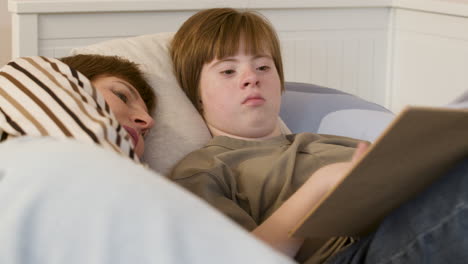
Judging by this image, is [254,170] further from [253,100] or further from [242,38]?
[242,38]

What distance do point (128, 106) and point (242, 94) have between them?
231mm

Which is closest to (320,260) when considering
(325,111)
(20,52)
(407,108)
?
(407,108)

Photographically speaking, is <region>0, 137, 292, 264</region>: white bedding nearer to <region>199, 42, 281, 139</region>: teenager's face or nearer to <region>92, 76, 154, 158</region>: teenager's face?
<region>92, 76, 154, 158</region>: teenager's face

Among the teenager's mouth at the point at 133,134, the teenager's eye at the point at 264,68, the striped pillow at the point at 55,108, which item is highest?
the striped pillow at the point at 55,108

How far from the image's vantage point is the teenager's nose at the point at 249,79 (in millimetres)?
1450

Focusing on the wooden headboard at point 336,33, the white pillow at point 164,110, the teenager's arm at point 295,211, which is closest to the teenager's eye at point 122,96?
the white pillow at point 164,110

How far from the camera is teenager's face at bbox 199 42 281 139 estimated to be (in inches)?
57.3

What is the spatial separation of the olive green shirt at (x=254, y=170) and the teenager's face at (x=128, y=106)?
0.30ft

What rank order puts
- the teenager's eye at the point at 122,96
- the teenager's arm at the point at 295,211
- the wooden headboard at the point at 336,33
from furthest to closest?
1. the wooden headboard at the point at 336,33
2. the teenager's eye at the point at 122,96
3. the teenager's arm at the point at 295,211

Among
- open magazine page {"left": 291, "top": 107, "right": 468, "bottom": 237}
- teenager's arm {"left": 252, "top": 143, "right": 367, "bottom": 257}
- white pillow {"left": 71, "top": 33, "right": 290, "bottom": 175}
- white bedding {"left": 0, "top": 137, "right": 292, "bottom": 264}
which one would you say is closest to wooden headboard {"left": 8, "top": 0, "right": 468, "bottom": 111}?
white pillow {"left": 71, "top": 33, "right": 290, "bottom": 175}

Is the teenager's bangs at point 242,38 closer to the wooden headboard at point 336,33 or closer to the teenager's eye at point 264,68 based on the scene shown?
the teenager's eye at point 264,68

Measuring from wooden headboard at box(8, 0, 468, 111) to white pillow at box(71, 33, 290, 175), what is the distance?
1.98ft

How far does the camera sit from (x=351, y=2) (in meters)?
2.54

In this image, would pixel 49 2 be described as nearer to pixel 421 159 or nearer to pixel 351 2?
pixel 351 2
